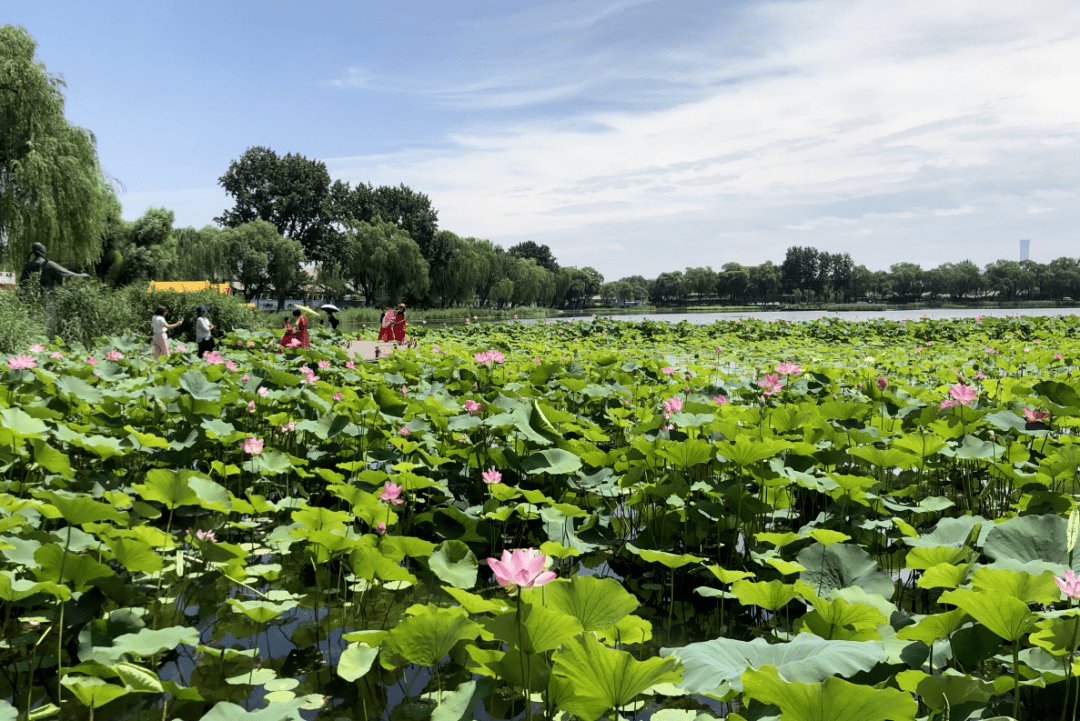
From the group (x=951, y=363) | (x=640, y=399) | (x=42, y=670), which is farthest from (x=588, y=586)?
(x=951, y=363)

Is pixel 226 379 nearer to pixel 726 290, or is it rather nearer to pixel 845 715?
pixel 845 715

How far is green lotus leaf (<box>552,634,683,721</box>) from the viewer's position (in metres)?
1.15

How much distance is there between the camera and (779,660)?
128cm

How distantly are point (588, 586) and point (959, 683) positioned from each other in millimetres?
705

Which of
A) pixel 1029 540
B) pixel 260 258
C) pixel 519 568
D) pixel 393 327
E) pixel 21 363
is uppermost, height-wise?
pixel 260 258

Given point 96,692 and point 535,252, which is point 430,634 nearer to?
point 96,692

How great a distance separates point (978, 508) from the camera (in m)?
3.25

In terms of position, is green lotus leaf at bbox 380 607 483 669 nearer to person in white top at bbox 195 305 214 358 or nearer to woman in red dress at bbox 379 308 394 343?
person in white top at bbox 195 305 214 358

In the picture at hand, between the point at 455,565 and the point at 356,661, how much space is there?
1.32ft

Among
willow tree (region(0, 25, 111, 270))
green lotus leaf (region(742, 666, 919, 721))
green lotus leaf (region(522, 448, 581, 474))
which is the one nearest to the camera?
green lotus leaf (region(742, 666, 919, 721))

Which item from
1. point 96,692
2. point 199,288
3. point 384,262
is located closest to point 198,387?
point 96,692

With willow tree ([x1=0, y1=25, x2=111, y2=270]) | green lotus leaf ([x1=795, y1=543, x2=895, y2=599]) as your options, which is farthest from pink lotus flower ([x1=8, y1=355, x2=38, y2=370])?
willow tree ([x1=0, y1=25, x2=111, y2=270])

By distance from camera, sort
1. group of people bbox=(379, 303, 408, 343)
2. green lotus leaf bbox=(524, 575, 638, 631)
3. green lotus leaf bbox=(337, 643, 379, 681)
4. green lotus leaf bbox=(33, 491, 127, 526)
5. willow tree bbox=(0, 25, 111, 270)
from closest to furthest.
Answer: green lotus leaf bbox=(524, 575, 638, 631) → green lotus leaf bbox=(337, 643, 379, 681) → green lotus leaf bbox=(33, 491, 127, 526) → group of people bbox=(379, 303, 408, 343) → willow tree bbox=(0, 25, 111, 270)

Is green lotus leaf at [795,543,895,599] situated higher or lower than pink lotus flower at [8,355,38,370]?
lower
